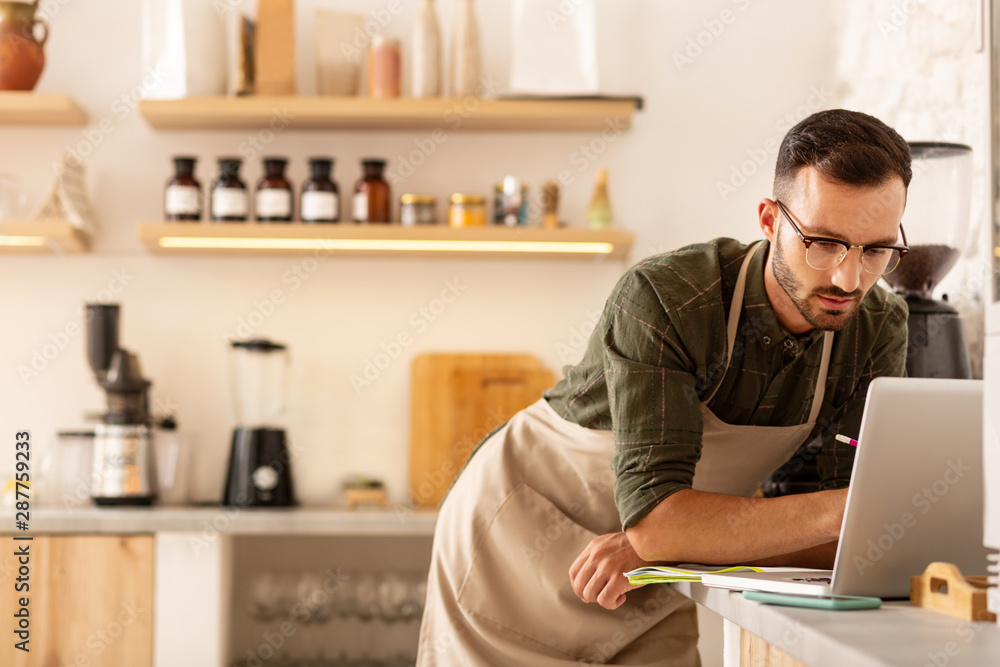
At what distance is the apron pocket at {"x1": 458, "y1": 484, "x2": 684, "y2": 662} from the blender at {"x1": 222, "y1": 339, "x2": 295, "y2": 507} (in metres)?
1.26

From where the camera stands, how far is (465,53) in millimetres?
2613

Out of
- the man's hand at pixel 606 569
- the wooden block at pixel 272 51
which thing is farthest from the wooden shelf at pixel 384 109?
the man's hand at pixel 606 569

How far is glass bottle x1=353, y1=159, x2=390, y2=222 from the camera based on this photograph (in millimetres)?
2600

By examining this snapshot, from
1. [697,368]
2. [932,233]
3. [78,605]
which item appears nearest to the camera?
[697,368]

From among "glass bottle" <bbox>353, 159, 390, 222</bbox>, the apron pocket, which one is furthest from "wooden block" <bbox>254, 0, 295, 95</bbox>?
the apron pocket

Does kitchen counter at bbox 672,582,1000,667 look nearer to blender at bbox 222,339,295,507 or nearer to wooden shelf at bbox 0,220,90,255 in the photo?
blender at bbox 222,339,295,507

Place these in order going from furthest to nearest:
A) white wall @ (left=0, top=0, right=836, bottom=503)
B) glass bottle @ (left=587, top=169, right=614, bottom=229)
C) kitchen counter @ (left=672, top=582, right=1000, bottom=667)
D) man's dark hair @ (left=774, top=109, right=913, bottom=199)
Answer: white wall @ (left=0, top=0, right=836, bottom=503), glass bottle @ (left=587, top=169, right=614, bottom=229), man's dark hair @ (left=774, top=109, right=913, bottom=199), kitchen counter @ (left=672, top=582, right=1000, bottom=667)

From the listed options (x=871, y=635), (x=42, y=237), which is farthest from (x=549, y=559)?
(x=42, y=237)

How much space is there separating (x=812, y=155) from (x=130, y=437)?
1.93 meters

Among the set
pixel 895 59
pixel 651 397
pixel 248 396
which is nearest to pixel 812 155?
pixel 651 397

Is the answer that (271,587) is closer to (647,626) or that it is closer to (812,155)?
(647,626)

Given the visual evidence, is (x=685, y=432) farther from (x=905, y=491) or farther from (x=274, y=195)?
(x=274, y=195)

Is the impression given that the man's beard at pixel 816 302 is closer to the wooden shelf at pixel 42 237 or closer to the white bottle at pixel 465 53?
the white bottle at pixel 465 53

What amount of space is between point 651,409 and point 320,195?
1.64 meters
